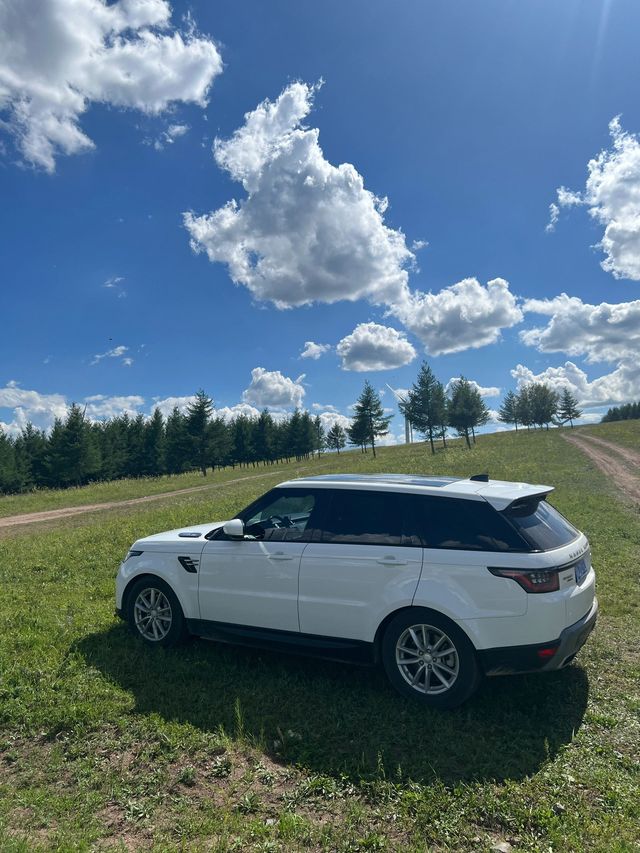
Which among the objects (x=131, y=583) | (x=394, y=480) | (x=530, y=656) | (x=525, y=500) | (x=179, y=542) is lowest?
(x=530, y=656)

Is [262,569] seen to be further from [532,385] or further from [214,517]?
[532,385]

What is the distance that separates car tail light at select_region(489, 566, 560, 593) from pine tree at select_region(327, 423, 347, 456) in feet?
282

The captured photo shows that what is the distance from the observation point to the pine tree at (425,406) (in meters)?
52.3

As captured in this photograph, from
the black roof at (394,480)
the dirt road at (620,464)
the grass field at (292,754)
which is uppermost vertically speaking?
the black roof at (394,480)

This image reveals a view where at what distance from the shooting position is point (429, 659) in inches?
175

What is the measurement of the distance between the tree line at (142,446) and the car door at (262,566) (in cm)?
4843

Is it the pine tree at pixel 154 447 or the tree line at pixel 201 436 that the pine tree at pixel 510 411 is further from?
the pine tree at pixel 154 447

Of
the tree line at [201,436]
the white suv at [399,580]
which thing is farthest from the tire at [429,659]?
the tree line at [201,436]

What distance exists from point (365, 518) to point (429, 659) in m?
1.34

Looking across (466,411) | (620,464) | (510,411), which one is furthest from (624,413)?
(620,464)

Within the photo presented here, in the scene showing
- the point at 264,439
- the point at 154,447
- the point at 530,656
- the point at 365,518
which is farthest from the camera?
the point at 264,439

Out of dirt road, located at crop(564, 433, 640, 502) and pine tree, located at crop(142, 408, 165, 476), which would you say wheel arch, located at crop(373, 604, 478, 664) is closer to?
dirt road, located at crop(564, 433, 640, 502)

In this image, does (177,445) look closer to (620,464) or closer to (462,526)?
(620,464)

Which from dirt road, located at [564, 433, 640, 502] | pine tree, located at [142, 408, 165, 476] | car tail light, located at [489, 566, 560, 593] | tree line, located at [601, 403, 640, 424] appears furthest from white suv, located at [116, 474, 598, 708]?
tree line, located at [601, 403, 640, 424]
